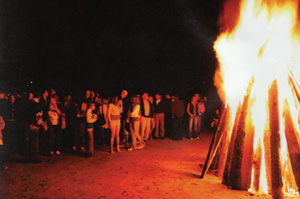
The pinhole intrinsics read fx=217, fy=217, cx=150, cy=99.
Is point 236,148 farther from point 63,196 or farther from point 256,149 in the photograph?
point 63,196

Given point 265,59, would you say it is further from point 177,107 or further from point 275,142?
point 177,107

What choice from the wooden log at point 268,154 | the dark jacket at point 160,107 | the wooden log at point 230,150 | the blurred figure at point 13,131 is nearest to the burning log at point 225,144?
the wooden log at point 230,150

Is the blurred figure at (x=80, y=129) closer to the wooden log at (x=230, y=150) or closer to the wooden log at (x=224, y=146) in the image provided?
the wooden log at (x=224, y=146)

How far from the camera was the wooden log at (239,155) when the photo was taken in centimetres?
546

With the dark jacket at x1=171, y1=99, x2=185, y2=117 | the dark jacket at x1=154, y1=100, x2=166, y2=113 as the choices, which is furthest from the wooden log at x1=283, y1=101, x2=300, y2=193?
the dark jacket at x1=154, y1=100, x2=166, y2=113

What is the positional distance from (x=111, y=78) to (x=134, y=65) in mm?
3749

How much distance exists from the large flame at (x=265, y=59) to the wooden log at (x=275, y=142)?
0.24 meters

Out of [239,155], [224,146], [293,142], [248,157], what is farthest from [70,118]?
[293,142]

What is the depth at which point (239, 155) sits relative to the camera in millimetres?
5516

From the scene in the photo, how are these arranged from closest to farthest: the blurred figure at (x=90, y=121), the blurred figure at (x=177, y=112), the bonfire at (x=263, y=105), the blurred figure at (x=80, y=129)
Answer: the bonfire at (x=263, y=105), the blurred figure at (x=90, y=121), the blurred figure at (x=80, y=129), the blurred figure at (x=177, y=112)

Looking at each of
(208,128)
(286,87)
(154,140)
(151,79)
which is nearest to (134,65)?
(151,79)

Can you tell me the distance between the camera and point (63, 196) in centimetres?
498

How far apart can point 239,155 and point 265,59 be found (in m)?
2.73

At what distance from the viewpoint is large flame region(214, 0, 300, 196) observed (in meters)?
5.64
